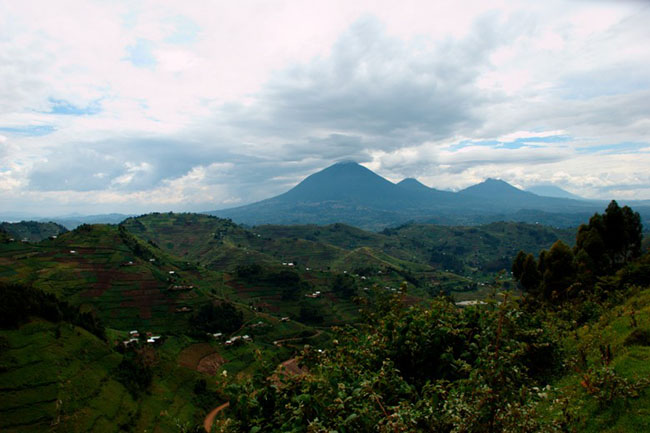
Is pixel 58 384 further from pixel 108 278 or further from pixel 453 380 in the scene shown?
pixel 108 278

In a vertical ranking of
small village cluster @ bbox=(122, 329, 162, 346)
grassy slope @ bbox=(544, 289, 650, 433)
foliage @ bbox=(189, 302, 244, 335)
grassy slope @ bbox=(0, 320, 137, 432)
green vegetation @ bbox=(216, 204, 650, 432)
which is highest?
green vegetation @ bbox=(216, 204, 650, 432)

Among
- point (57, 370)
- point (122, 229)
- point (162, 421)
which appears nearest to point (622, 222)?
point (162, 421)

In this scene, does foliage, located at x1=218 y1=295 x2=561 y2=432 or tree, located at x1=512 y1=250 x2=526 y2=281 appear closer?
foliage, located at x1=218 y1=295 x2=561 y2=432

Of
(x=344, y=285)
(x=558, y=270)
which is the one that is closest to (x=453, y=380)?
(x=558, y=270)

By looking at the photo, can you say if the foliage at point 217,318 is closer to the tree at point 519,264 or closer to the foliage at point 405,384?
the tree at point 519,264

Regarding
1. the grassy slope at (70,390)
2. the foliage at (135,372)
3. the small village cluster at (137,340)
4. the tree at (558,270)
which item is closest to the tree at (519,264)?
the tree at (558,270)

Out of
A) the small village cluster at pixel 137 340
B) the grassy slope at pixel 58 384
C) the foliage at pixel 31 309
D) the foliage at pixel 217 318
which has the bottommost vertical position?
the foliage at pixel 217 318

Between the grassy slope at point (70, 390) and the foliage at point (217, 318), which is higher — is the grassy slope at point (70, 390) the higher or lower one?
the higher one

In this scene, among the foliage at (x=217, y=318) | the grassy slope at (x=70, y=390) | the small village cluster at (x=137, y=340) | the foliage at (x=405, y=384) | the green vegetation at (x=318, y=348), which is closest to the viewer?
the foliage at (x=405, y=384)

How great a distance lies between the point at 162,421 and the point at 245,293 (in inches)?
2781

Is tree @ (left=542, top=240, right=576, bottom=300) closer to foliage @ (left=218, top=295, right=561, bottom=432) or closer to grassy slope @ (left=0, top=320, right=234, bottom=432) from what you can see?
foliage @ (left=218, top=295, right=561, bottom=432)

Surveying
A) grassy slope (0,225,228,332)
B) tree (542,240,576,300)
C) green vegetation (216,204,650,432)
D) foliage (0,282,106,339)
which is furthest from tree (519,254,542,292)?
grassy slope (0,225,228,332)

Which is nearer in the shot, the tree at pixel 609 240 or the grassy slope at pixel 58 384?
the grassy slope at pixel 58 384

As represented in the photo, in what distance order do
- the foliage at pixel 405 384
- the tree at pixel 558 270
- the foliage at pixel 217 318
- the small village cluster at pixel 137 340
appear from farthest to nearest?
the foliage at pixel 217 318 → the small village cluster at pixel 137 340 → the tree at pixel 558 270 → the foliage at pixel 405 384
